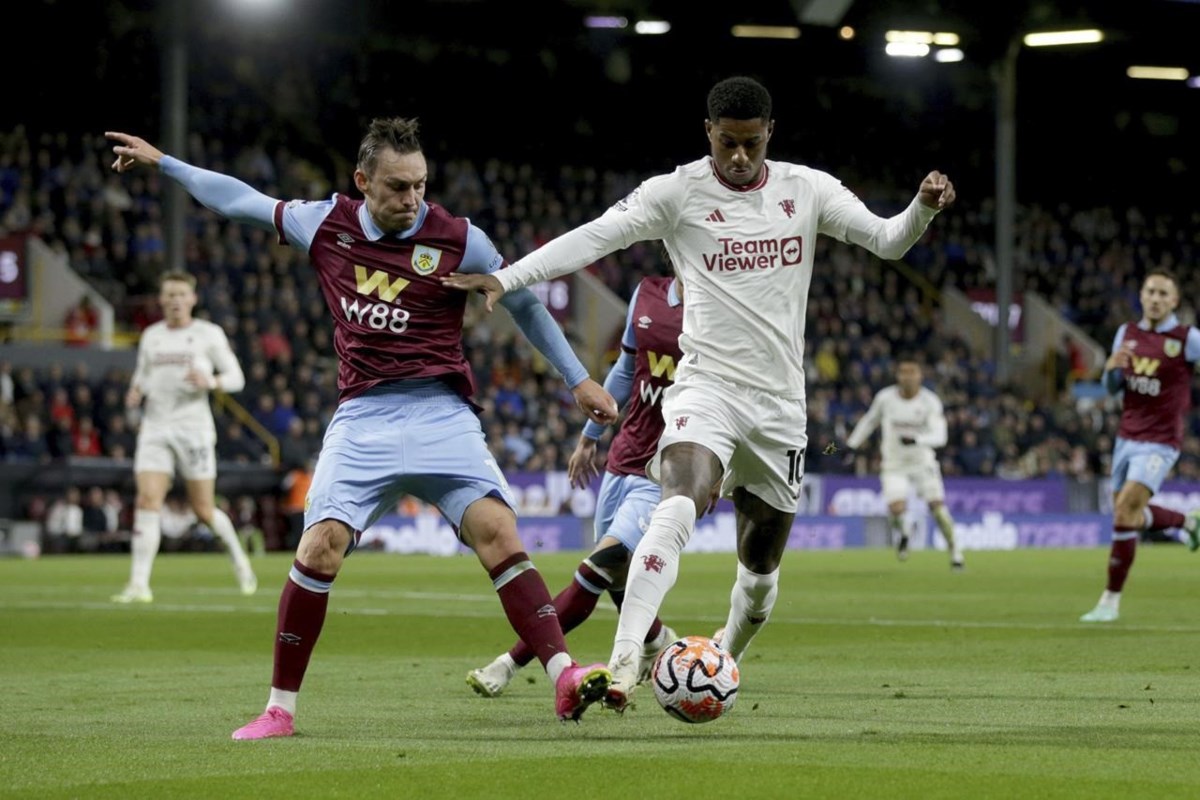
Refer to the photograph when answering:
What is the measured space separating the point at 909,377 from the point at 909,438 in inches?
31.8

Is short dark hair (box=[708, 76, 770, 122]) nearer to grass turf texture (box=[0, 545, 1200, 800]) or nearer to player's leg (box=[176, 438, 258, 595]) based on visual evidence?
grass turf texture (box=[0, 545, 1200, 800])

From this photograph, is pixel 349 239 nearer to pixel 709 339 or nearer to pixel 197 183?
pixel 197 183

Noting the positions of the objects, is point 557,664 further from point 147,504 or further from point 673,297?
point 147,504

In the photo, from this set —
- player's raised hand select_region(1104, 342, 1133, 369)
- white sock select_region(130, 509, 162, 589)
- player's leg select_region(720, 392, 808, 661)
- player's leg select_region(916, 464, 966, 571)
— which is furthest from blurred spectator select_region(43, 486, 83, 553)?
player's leg select_region(720, 392, 808, 661)

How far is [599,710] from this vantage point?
7.96m

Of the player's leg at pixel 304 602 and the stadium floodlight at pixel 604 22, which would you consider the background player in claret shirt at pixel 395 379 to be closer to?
the player's leg at pixel 304 602

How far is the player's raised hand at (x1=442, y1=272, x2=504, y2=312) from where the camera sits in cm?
709

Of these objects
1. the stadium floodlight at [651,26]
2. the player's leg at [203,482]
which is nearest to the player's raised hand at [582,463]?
the player's leg at [203,482]

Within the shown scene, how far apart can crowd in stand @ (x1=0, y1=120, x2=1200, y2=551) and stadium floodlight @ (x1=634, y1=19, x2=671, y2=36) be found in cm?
349

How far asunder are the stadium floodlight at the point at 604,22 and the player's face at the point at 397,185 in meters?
33.9

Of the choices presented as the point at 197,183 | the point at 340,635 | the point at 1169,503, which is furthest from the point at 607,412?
the point at 1169,503

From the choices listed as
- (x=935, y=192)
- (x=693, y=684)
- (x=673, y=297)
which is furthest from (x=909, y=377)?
(x=693, y=684)

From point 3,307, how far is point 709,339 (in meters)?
23.7

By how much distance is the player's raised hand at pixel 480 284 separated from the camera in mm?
7094
